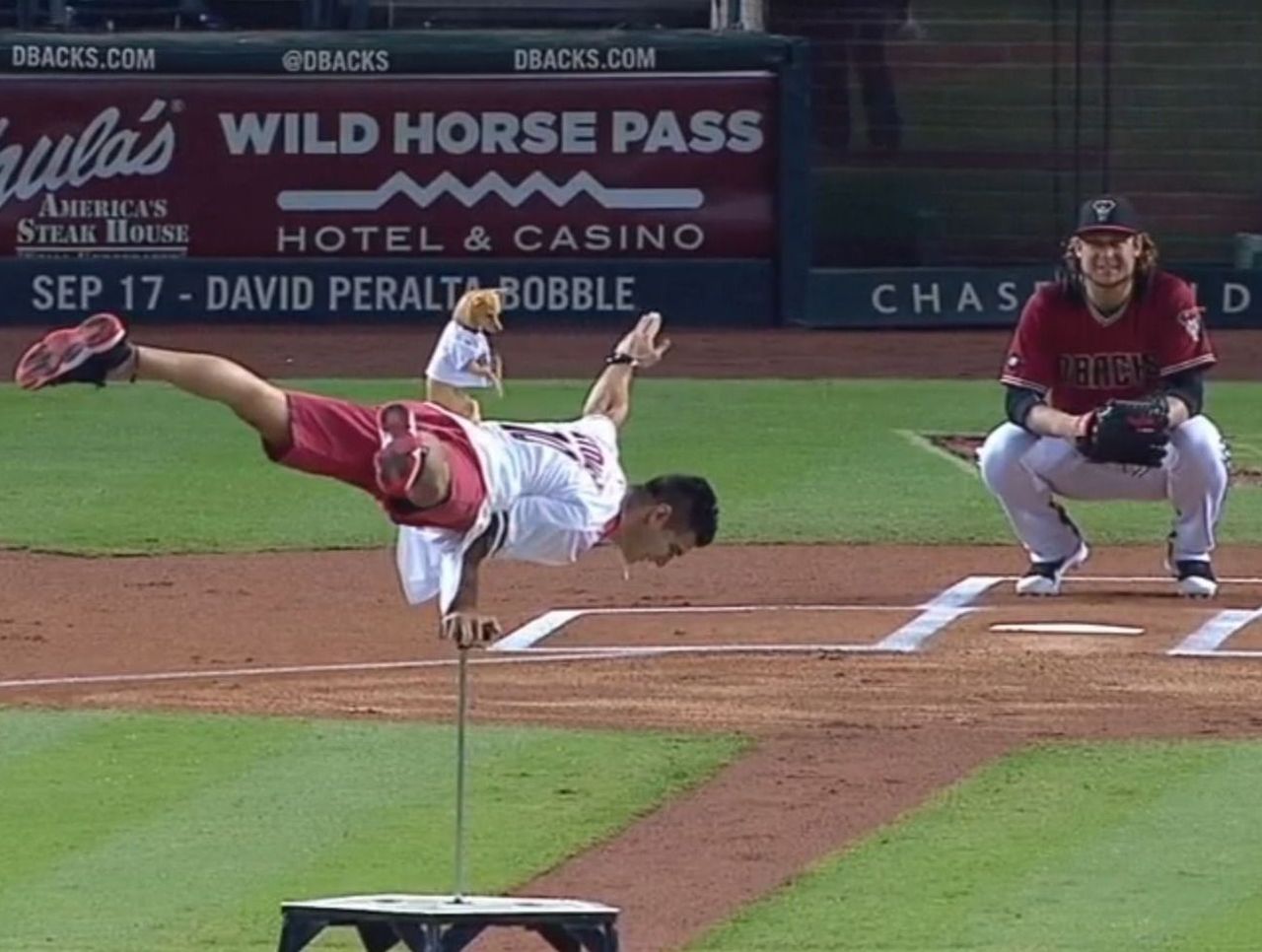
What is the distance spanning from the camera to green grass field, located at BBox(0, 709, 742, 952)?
761cm

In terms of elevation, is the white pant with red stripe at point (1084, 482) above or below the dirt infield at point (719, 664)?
above

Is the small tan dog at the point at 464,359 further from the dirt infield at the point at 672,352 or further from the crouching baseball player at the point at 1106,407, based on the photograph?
the dirt infield at the point at 672,352

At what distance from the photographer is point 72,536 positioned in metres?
13.5

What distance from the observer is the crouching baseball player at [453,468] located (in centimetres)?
682

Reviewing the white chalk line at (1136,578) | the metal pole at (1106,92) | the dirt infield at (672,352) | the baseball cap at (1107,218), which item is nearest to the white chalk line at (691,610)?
the white chalk line at (1136,578)

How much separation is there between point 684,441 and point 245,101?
5.61 m

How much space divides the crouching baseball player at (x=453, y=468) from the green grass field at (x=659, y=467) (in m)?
5.78

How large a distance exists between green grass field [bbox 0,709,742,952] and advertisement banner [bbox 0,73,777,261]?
11175 mm

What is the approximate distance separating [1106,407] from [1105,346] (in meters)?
0.26

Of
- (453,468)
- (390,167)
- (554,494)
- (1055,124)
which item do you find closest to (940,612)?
(554,494)

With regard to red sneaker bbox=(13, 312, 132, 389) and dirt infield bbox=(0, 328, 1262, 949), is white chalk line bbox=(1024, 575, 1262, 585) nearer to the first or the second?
dirt infield bbox=(0, 328, 1262, 949)

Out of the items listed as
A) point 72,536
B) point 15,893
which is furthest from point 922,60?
point 15,893

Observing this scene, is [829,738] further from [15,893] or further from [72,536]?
[72,536]

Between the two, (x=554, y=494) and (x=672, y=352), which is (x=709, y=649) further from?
(x=672, y=352)
